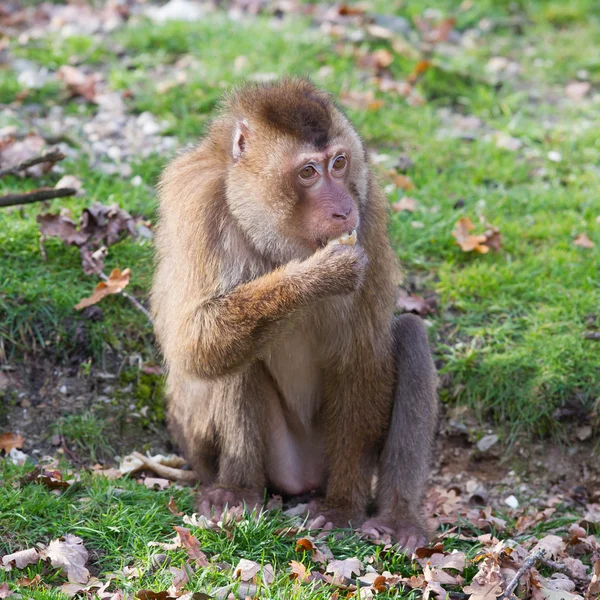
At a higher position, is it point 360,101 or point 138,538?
point 360,101

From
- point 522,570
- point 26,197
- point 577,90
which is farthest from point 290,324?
point 577,90

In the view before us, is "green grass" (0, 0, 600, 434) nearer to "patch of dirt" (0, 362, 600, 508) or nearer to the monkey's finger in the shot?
"patch of dirt" (0, 362, 600, 508)

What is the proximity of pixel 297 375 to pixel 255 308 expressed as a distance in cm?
75

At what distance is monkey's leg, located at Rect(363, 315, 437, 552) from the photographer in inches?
192

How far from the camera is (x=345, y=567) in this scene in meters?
4.26

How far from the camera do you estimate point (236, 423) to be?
15.6 feet

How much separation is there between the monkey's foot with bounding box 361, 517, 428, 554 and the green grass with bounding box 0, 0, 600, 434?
1294 mm

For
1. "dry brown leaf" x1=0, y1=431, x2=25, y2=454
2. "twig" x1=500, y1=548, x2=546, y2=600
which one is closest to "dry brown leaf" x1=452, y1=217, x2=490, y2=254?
"twig" x1=500, y1=548, x2=546, y2=600

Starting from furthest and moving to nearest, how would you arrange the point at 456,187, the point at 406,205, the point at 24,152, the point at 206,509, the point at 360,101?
1. the point at 360,101
2. the point at 456,187
3. the point at 406,205
4. the point at 24,152
5. the point at 206,509

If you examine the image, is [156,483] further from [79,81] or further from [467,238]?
[79,81]

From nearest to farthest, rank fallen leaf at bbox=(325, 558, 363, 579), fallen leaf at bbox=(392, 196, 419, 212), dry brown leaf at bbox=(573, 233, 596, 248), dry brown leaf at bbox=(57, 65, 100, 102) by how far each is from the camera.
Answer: fallen leaf at bbox=(325, 558, 363, 579) < dry brown leaf at bbox=(573, 233, 596, 248) < fallen leaf at bbox=(392, 196, 419, 212) < dry brown leaf at bbox=(57, 65, 100, 102)

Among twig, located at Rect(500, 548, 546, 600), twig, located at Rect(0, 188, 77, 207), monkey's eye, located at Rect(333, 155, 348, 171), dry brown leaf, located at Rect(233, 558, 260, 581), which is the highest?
monkey's eye, located at Rect(333, 155, 348, 171)

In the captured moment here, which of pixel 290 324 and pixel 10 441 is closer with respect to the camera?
pixel 290 324

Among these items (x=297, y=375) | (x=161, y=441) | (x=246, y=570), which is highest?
(x=297, y=375)
